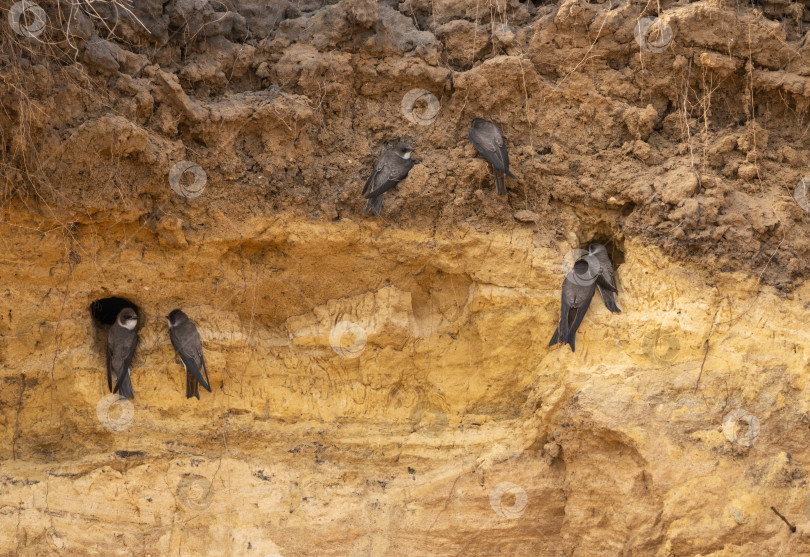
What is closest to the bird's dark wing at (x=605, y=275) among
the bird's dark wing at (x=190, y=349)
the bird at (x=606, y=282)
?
the bird at (x=606, y=282)

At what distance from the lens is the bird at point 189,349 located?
408cm

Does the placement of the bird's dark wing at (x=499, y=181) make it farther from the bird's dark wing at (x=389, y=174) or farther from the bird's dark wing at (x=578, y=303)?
the bird's dark wing at (x=578, y=303)

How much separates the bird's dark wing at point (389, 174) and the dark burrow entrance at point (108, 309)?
54.9 inches

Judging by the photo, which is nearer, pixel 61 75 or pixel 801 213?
pixel 61 75

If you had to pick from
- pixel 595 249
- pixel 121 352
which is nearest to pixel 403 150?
pixel 595 249

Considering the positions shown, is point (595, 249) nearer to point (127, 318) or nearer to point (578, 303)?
point (578, 303)

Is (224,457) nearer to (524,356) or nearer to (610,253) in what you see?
(524,356)

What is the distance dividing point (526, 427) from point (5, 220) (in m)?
2.78

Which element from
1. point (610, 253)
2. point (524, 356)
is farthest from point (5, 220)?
point (610, 253)

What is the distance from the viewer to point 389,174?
4109 mm

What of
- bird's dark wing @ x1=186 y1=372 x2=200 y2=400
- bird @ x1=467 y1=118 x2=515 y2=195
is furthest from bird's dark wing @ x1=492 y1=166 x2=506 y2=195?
bird's dark wing @ x1=186 y1=372 x2=200 y2=400

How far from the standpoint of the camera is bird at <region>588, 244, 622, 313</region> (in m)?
4.03

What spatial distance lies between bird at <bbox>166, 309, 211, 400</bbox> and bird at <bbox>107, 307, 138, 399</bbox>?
0.20 m

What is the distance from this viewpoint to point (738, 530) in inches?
142
